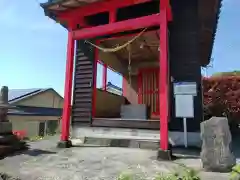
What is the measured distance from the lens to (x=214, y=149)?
3.38 metres

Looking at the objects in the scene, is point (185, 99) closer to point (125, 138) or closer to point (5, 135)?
point (125, 138)

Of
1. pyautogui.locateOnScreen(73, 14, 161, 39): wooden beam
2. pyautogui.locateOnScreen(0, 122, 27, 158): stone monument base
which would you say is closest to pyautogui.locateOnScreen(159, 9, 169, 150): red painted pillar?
pyautogui.locateOnScreen(73, 14, 161, 39): wooden beam

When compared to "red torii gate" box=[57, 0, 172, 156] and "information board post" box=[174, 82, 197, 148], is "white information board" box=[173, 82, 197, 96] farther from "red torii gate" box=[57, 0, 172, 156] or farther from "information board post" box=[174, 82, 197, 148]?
"red torii gate" box=[57, 0, 172, 156]

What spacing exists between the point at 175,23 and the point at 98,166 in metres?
4.46

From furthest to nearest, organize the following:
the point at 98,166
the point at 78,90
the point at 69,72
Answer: the point at 78,90, the point at 69,72, the point at 98,166

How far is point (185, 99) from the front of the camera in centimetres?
509

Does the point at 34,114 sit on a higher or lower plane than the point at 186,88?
lower

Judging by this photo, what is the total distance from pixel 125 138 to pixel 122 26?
302 cm

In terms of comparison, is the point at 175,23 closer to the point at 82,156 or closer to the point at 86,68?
the point at 86,68

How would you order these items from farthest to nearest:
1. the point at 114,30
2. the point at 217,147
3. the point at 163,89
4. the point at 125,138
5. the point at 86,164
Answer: the point at 125,138
the point at 114,30
the point at 163,89
the point at 86,164
the point at 217,147

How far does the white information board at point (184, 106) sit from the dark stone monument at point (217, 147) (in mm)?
1503

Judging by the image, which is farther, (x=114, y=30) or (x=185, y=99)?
(x=114, y=30)

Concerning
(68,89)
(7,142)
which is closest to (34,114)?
(68,89)

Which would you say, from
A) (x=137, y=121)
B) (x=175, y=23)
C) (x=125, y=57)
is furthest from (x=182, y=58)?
(x=125, y=57)
